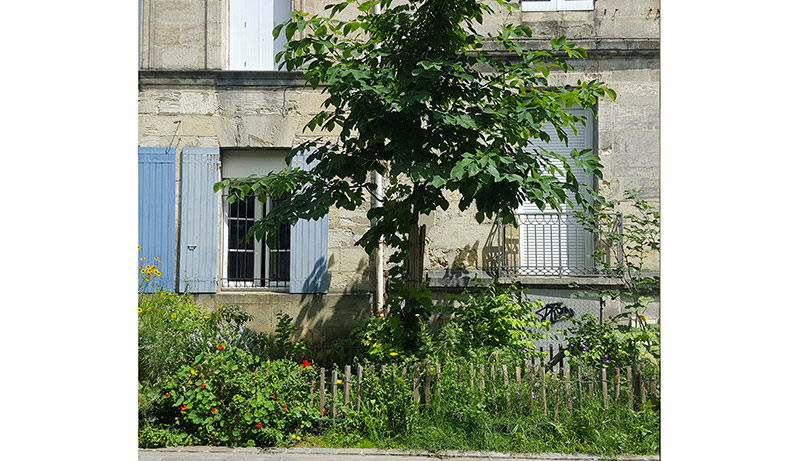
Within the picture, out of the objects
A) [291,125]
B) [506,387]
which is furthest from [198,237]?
[506,387]

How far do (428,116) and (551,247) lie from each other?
2.89 meters

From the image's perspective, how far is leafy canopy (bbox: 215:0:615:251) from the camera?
4.18 meters

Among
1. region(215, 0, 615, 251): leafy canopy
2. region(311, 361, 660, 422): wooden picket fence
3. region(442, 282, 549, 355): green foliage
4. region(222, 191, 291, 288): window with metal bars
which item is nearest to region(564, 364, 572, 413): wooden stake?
region(311, 361, 660, 422): wooden picket fence

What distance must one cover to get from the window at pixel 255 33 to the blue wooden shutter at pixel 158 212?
1.41m

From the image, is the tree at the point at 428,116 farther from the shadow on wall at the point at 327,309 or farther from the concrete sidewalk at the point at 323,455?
the shadow on wall at the point at 327,309

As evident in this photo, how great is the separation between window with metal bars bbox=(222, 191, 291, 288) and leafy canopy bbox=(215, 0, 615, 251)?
1.84 meters

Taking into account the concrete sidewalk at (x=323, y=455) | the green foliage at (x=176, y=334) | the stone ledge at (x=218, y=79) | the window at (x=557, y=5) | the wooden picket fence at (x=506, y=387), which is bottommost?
the concrete sidewalk at (x=323, y=455)

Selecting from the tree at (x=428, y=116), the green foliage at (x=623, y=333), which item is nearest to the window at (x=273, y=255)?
the tree at (x=428, y=116)

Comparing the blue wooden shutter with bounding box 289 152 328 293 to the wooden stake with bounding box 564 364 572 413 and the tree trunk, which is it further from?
the wooden stake with bounding box 564 364 572 413

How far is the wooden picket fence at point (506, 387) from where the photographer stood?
14.8 feet
